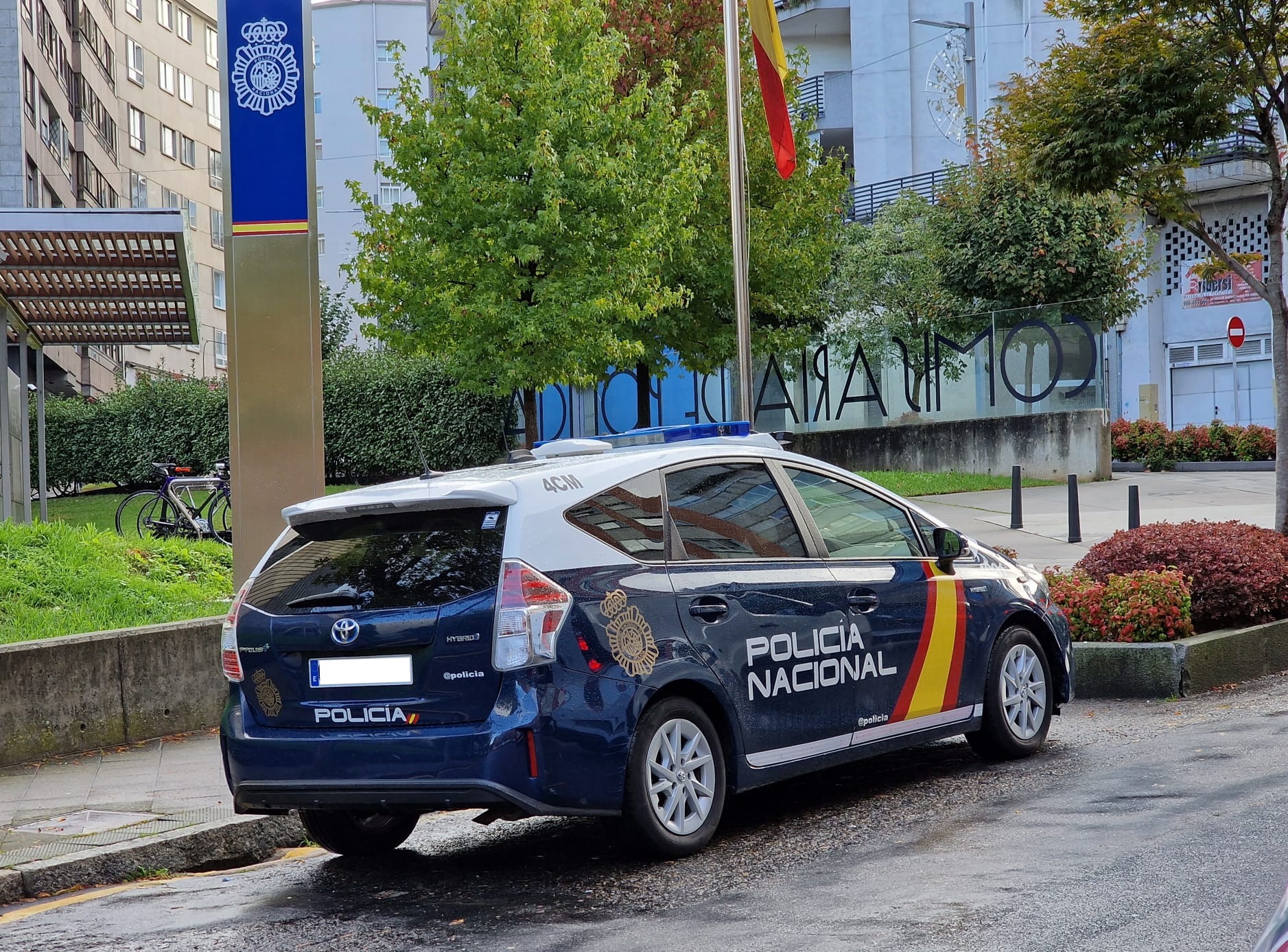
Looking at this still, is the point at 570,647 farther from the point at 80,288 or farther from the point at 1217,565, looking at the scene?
the point at 80,288

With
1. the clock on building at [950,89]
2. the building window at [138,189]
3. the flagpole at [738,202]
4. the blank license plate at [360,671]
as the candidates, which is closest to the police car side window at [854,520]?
the blank license plate at [360,671]

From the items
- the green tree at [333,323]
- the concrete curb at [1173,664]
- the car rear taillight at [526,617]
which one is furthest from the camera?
the green tree at [333,323]

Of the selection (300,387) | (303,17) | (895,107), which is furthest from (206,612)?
(895,107)

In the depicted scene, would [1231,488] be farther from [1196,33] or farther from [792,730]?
[792,730]

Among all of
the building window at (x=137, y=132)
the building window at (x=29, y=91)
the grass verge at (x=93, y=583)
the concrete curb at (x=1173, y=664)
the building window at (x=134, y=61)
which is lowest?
the concrete curb at (x=1173, y=664)

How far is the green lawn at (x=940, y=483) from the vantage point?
23891mm

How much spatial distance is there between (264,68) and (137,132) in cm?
5603

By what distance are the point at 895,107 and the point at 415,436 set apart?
21.1 meters

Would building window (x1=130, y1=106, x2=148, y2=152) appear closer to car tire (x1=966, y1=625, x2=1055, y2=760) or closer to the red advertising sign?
the red advertising sign

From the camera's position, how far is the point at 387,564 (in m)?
5.63

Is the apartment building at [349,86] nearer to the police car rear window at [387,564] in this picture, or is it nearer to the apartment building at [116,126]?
the apartment building at [116,126]

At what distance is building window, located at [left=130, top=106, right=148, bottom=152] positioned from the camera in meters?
61.4

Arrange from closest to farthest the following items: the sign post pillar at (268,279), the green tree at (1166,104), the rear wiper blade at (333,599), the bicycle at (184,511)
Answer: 1. the rear wiper blade at (333,599)
2. the sign post pillar at (268,279)
3. the green tree at (1166,104)
4. the bicycle at (184,511)

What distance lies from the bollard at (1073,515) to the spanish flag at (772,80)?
5.39m
